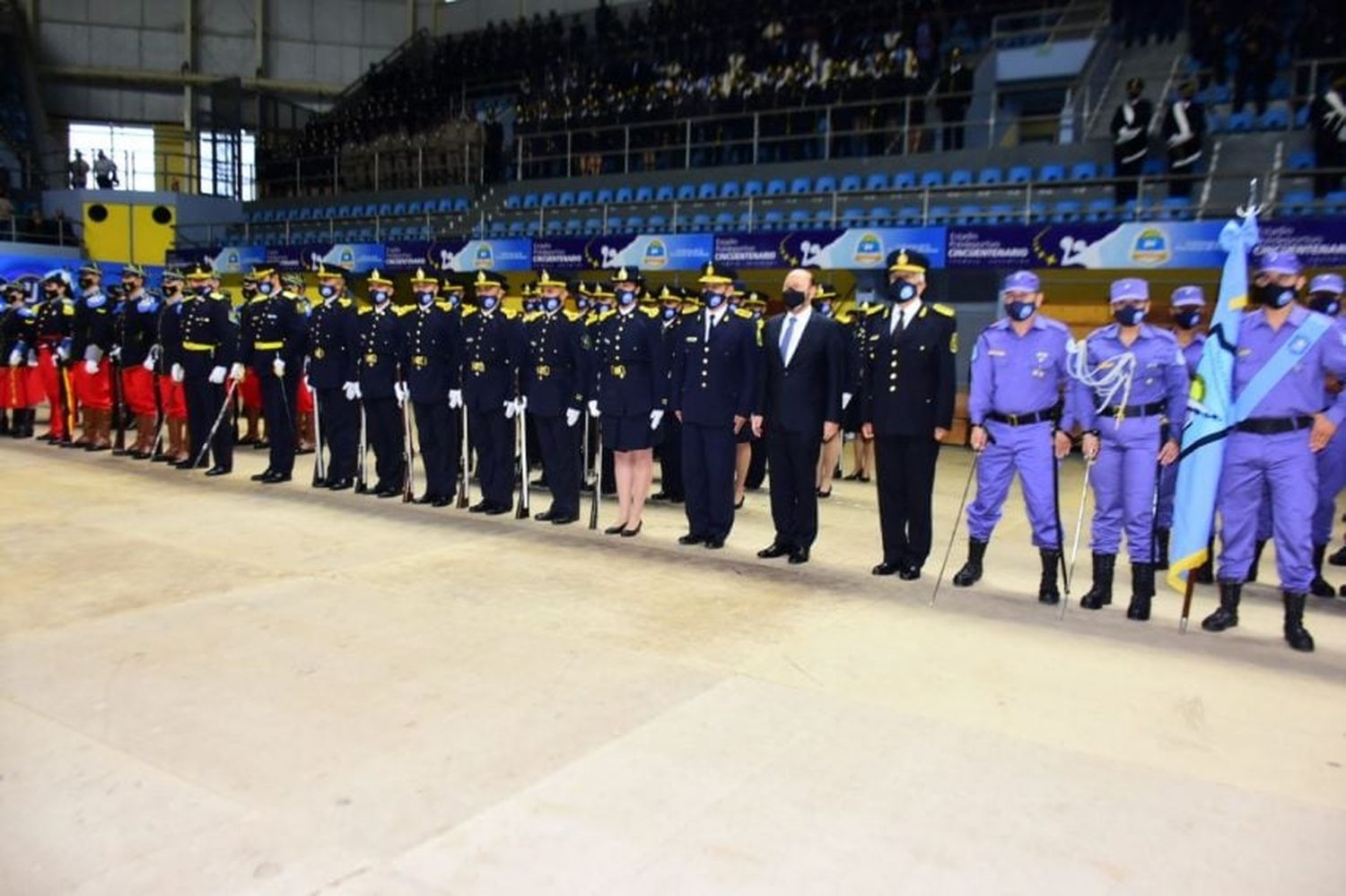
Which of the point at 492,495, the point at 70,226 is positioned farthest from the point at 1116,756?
the point at 70,226

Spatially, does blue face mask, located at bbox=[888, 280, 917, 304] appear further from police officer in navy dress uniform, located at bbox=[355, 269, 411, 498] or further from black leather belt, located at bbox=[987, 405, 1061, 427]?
police officer in navy dress uniform, located at bbox=[355, 269, 411, 498]

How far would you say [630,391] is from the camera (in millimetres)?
7555

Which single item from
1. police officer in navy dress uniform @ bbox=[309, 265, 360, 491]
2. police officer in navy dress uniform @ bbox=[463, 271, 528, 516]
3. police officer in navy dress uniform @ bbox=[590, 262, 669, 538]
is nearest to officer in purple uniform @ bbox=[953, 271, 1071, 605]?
police officer in navy dress uniform @ bbox=[590, 262, 669, 538]

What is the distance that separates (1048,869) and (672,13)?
71.0 ft

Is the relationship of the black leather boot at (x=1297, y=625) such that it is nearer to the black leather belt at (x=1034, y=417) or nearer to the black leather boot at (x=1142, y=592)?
the black leather boot at (x=1142, y=592)

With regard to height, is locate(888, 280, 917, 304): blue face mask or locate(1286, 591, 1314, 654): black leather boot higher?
locate(888, 280, 917, 304): blue face mask

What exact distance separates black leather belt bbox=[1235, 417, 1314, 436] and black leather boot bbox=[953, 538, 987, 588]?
5.25ft

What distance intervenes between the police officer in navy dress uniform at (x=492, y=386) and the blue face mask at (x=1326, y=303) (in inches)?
205

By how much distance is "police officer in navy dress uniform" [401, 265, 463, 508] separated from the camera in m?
8.52

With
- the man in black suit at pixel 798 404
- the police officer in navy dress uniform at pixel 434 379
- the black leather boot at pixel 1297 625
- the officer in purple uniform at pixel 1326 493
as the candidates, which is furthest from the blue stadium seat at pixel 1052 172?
the black leather boot at pixel 1297 625

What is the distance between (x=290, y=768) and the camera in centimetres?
352

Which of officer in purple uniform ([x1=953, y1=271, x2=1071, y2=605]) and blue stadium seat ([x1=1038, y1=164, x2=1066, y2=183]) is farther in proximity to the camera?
blue stadium seat ([x1=1038, y1=164, x2=1066, y2=183])

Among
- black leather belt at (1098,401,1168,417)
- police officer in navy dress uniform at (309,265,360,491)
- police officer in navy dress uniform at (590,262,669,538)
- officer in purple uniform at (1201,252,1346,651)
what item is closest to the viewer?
officer in purple uniform at (1201,252,1346,651)

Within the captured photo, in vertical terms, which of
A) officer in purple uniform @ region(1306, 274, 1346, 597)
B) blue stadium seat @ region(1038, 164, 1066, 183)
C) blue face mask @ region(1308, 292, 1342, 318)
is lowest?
officer in purple uniform @ region(1306, 274, 1346, 597)
